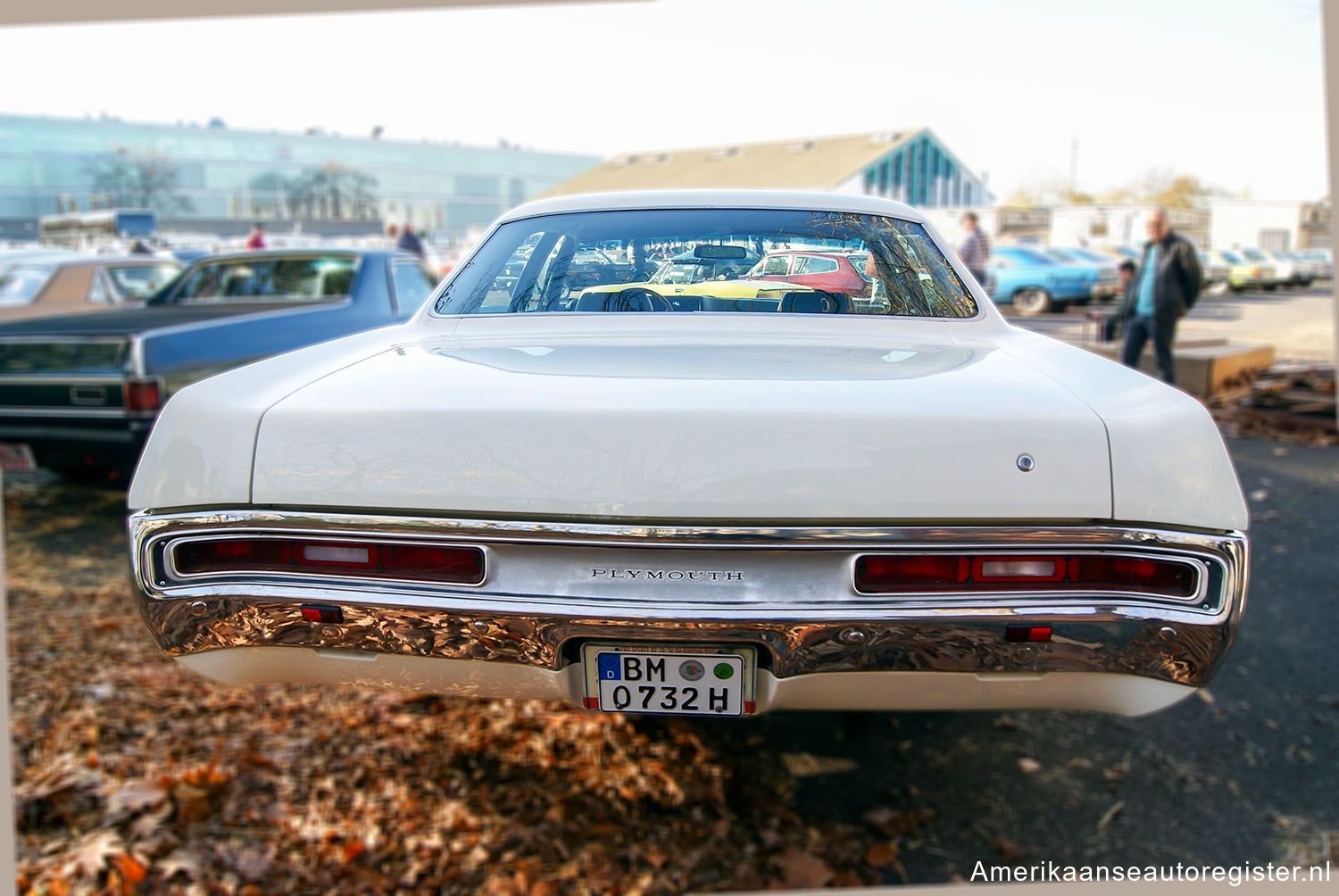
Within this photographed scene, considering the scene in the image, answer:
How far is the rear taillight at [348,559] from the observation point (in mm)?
1656

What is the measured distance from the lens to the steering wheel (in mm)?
2458

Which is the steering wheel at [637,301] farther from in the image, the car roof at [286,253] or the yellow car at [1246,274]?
the yellow car at [1246,274]

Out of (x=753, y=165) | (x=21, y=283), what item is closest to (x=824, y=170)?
(x=753, y=165)

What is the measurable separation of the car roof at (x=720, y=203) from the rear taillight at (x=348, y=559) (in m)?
1.37

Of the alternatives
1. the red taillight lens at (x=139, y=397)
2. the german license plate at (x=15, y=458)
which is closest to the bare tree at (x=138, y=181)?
the german license plate at (x=15, y=458)

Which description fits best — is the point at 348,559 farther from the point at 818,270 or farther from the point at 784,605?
the point at 818,270

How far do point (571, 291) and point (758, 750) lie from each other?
1.50 m

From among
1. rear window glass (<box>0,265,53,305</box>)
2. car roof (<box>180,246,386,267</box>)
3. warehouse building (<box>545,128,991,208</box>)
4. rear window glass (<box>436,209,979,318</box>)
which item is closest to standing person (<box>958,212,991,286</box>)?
car roof (<box>180,246,386,267</box>)

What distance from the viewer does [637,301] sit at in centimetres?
247

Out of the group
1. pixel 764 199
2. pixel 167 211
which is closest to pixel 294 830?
pixel 764 199

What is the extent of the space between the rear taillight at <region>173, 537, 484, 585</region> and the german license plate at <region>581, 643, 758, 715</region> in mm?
285

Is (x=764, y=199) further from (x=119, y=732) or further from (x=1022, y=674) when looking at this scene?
(x=119, y=732)

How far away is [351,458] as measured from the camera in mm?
1604

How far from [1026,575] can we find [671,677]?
0.67 metres
